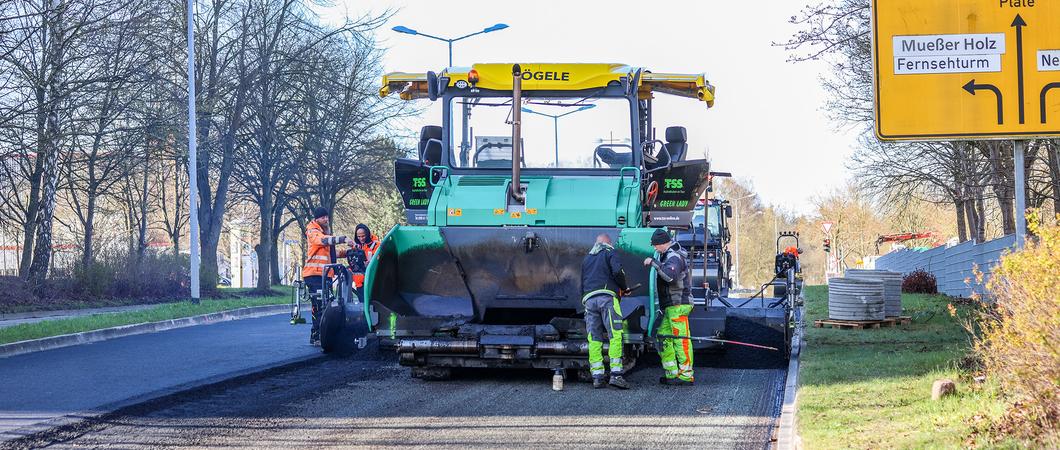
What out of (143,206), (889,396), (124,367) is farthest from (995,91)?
(143,206)

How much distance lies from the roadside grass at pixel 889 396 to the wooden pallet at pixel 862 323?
6.53 ft

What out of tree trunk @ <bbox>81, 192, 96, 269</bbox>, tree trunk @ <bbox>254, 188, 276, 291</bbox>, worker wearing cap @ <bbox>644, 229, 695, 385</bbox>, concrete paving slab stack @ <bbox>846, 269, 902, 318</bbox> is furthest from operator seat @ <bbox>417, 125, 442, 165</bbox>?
tree trunk @ <bbox>254, 188, 276, 291</bbox>

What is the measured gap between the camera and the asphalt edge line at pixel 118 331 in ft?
49.6

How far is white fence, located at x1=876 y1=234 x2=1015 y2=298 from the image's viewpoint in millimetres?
21655

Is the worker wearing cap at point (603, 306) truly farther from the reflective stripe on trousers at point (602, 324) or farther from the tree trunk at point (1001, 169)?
the tree trunk at point (1001, 169)

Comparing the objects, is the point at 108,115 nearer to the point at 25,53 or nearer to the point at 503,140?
the point at 25,53

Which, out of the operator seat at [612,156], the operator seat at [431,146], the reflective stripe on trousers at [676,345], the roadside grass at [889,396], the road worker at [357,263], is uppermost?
the operator seat at [431,146]

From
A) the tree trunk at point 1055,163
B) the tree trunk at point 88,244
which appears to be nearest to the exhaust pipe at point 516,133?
the tree trunk at point 1055,163

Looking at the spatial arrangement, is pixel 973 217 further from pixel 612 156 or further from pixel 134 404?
pixel 134 404

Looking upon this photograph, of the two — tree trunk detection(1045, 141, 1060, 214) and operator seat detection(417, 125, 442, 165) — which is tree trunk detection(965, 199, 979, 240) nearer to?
tree trunk detection(1045, 141, 1060, 214)

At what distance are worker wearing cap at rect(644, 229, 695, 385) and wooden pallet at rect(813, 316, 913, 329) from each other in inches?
272

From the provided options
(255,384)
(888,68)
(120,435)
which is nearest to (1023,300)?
(888,68)

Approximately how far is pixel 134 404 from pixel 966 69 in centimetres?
715

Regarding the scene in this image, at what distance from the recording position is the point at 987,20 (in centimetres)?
946
